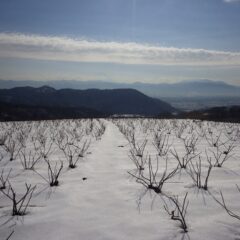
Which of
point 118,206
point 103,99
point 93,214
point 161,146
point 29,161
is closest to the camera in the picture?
point 93,214

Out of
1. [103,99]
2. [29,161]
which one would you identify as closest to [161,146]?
[29,161]

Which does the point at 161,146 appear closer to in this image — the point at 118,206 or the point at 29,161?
the point at 29,161

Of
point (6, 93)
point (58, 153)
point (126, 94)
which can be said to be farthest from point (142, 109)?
point (58, 153)

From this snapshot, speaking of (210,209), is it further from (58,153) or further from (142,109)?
(142,109)

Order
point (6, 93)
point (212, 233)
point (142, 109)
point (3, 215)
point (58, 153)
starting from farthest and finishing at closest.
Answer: point (6, 93) < point (142, 109) < point (58, 153) < point (3, 215) < point (212, 233)

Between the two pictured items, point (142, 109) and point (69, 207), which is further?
point (142, 109)

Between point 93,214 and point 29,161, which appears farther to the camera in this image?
point 29,161

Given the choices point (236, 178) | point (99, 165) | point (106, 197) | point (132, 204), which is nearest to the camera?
point (132, 204)

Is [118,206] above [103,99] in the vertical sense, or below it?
below

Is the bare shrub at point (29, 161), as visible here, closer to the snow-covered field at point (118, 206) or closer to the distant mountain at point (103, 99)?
the snow-covered field at point (118, 206)

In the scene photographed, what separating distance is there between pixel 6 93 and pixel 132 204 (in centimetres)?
17130

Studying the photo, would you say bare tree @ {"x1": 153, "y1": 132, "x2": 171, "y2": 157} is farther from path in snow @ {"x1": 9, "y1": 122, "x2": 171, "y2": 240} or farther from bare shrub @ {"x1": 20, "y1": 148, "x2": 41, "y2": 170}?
bare shrub @ {"x1": 20, "y1": 148, "x2": 41, "y2": 170}

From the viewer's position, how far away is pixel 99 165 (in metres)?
4.42

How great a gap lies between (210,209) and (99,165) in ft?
6.87
